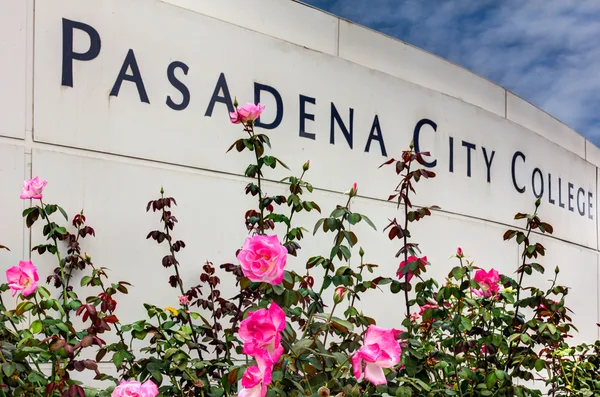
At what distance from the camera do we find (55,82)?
2889 millimetres

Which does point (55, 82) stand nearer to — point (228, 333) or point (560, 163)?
point (228, 333)

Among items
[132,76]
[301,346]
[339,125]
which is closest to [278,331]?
[301,346]

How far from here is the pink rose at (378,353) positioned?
156 cm

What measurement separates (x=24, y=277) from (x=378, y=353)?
51.2 inches

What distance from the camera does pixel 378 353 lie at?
5.10 feet

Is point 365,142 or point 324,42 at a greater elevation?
point 324,42

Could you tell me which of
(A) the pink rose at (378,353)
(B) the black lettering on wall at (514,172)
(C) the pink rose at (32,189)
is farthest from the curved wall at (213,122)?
(A) the pink rose at (378,353)

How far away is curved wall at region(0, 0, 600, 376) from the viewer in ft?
9.41

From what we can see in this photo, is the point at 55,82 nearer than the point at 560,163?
Yes

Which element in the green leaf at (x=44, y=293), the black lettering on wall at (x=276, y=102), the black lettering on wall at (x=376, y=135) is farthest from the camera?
the black lettering on wall at (x=376, y=135)

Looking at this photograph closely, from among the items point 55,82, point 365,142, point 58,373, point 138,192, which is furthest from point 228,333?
point 365,142

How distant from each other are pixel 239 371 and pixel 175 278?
123 cm

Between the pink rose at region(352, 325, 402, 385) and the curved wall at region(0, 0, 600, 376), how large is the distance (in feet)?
5.77

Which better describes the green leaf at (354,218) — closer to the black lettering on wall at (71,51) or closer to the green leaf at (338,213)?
→ the green leaf at (338,213)
